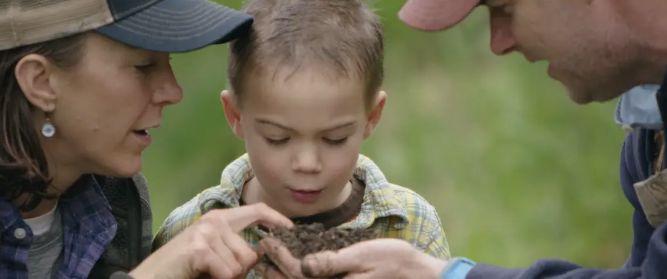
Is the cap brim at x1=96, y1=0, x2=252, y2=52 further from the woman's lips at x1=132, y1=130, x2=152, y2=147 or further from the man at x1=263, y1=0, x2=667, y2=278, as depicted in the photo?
the man at x1=263, y1=0, x2=667, y2=278

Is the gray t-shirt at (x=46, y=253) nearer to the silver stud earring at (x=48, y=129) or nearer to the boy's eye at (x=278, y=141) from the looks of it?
the silver stud earring at (x=48, y=129)

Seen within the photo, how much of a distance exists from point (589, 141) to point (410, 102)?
1.00 m

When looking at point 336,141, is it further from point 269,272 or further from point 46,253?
point 46,253

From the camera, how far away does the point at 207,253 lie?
4.05m

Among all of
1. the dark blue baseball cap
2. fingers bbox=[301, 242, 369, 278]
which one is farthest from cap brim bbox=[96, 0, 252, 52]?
fingers bbox=[301, 242, 369, 278]

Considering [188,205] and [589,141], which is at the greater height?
[188,205]

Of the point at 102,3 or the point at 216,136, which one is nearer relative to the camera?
the point at 102,3

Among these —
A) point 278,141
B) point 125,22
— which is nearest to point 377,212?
point 278,141

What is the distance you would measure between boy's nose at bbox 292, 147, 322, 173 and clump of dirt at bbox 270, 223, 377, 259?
16 cm

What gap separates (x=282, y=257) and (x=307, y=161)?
31cm

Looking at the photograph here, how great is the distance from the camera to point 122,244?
14.7ft

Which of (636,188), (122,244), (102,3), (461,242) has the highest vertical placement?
(102,3)

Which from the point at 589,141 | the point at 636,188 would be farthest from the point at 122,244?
the point at 589,141

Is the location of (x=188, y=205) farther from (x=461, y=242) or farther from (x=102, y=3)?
(x=461, y=242)
